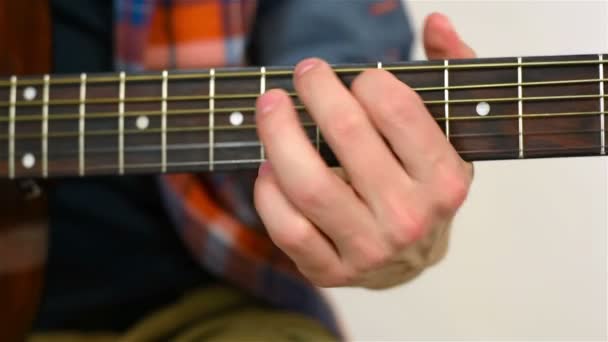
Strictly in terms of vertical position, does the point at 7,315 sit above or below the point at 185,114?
below

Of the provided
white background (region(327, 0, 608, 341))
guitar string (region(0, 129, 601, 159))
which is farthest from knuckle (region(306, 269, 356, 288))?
white background (region(327, 0, 608, 341))

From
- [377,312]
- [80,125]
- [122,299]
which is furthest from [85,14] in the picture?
[377,312]

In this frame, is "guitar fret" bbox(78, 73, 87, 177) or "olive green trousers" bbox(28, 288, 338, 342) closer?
"guitar fret" bbox(78, 73, 87, 177)

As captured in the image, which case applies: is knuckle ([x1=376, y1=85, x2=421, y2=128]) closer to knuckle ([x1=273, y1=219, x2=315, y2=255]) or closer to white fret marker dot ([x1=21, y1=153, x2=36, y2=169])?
knuckle ([x1=273, y1=219, x2=315, y2=255])

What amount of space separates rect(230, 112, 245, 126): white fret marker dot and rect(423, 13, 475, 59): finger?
20 centimetres

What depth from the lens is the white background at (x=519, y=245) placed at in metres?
1.05

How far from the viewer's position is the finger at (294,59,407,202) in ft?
1.54

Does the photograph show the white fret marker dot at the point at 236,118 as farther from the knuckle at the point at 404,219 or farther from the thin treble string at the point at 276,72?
the knuckle at the point at 404,219

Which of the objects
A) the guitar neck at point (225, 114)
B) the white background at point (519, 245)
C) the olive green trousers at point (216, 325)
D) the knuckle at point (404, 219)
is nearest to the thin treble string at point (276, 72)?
the guitar neck at point (225, 114)

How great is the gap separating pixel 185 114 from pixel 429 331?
754 millimetres

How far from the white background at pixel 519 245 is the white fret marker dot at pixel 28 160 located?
684 millimetres

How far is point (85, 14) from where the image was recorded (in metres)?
0.74

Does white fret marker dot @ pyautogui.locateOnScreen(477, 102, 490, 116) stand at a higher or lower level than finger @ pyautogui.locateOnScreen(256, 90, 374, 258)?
higher

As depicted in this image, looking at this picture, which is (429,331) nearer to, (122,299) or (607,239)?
(607,239)
